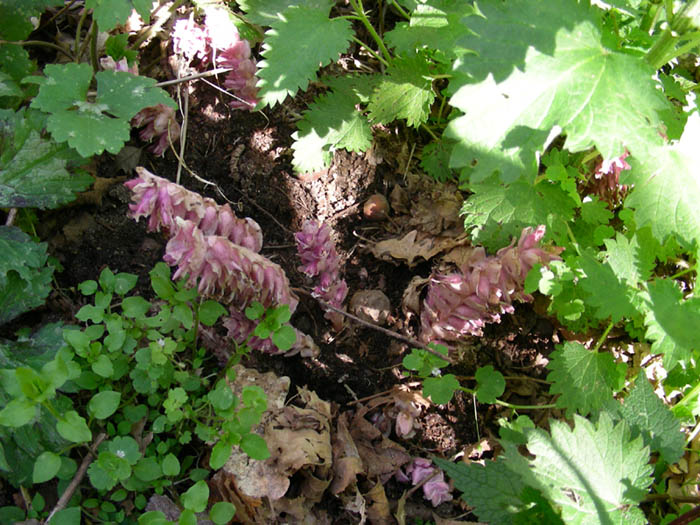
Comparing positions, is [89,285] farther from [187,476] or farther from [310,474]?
[310,474]

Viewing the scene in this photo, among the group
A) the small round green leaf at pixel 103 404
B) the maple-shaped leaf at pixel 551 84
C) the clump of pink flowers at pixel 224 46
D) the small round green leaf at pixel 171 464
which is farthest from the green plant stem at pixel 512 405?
the clump of pink flowers at pixel 224 46

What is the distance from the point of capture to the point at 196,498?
1488 millimetres

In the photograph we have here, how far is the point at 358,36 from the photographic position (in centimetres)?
276

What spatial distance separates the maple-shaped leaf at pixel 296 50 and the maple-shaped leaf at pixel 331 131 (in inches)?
10.9

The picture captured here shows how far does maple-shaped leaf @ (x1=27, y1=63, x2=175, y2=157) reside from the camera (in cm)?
189

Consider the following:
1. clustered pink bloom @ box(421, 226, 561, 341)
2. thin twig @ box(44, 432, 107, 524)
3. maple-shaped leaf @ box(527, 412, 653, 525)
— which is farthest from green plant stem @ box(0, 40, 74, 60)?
maple-shaped leaf @ box(527, 412, 653, 525)

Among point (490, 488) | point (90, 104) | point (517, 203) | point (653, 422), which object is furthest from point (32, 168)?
point (653, 422)

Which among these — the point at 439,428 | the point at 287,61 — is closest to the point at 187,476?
the point at 439,428

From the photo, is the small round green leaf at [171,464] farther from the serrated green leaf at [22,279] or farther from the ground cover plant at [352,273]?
the serrated green leaf at [22,279]

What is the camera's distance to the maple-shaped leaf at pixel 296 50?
2.05m

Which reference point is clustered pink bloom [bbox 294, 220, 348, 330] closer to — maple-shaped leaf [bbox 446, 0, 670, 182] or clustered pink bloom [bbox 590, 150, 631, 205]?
maple-shaped leaf [bbox 446, 0, 670, 182]

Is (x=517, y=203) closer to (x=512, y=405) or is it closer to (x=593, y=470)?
(x=512, y=405)

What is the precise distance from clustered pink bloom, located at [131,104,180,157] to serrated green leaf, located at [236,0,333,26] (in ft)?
1.66

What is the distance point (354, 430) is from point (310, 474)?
0.80 ft
